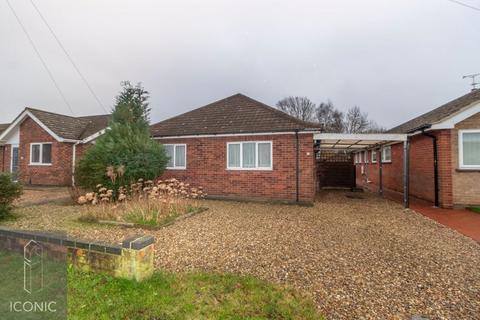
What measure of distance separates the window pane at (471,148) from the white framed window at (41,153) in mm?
21062

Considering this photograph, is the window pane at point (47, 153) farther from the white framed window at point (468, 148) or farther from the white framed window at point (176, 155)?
the white framed window at point (468, 148)

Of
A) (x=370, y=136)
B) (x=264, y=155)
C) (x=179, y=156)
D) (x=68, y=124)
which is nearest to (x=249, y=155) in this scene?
(x=264, y=155)

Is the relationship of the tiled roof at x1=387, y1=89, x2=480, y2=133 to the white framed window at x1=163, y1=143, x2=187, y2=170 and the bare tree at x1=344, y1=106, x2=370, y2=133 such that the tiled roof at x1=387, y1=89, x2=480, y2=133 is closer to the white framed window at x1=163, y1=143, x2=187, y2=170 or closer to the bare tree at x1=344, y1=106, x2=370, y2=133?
the white framed window at x1=163, y1=143, x2=187, y2=170

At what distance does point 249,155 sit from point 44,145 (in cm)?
1367

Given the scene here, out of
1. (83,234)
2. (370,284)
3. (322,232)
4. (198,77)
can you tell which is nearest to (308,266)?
(370,284)

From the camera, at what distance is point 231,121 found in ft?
37.2

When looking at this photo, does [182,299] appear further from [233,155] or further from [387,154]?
[387,154]

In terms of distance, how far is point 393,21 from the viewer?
384 inches

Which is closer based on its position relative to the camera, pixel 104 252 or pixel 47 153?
pixel 104 252

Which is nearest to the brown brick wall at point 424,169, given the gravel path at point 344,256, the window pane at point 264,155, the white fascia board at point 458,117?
the white fascia board at point 458,117

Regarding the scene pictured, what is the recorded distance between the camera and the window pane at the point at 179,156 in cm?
1172

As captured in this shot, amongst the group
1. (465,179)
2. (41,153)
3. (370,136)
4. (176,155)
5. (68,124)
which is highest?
(68,124)

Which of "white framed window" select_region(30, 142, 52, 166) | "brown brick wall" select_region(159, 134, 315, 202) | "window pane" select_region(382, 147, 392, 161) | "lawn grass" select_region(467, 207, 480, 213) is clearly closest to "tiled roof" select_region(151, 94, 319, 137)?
"brown brick wall" select_region(159, 134, 315, 202)

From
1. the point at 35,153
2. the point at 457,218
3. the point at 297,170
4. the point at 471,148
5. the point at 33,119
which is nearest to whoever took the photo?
the point at 457,218
